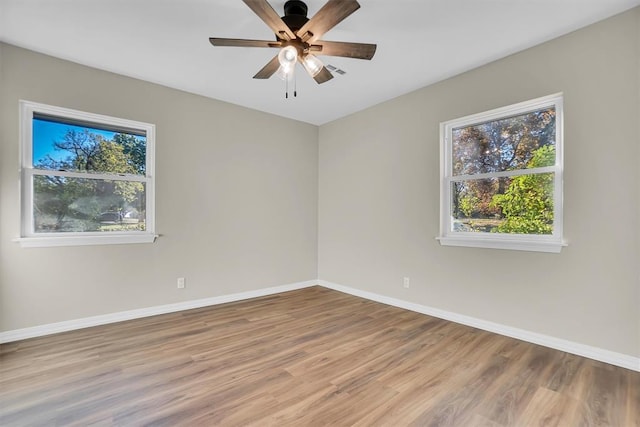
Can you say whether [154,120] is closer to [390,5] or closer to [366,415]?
[390,5]

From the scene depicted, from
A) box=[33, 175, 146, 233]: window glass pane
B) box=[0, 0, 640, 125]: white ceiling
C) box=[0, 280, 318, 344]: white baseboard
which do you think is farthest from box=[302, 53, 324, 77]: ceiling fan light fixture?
box=[0, 280, 318, 344]: white baseboard

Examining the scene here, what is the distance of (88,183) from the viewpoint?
3.07 meters

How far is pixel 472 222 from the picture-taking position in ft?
10.5

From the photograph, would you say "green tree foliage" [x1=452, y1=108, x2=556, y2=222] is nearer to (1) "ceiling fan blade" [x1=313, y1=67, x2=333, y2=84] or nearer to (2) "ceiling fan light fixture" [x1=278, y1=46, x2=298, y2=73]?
(1) "ceiling fan blade" [x1=313, y1=67, x2=333, y2=84]

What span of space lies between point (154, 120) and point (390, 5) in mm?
2809

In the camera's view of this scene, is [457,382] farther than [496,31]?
No

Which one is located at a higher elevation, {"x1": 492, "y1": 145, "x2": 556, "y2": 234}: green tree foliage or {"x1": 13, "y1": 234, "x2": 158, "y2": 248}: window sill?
{"x1": 492, "y1": 145, "x2": 556, "y2": 234}: green tree foliage

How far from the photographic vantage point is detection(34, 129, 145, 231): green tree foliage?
2881 millimetres

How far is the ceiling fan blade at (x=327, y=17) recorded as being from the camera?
170 centimetres

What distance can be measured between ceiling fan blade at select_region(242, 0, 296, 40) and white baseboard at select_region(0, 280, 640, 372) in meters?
3.15

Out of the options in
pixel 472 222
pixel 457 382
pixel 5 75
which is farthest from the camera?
pixel 472 222

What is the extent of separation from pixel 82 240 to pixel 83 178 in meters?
0.64

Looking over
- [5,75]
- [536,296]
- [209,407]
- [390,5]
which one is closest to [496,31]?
[390,5]

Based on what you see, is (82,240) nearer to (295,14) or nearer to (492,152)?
(295,14)
